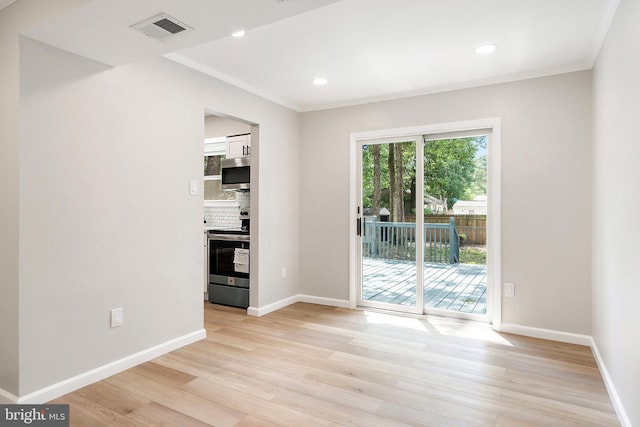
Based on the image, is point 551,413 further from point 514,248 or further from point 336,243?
point 336,243

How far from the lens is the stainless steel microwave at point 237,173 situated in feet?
14.4


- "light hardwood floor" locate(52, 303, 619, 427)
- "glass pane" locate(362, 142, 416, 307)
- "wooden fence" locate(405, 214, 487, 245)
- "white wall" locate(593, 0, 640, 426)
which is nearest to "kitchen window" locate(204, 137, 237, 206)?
"glass pane" locate(362, 142, 416, 307)

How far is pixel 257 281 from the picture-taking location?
408 centimetres

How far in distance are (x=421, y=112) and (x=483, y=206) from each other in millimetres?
Answer: 1150

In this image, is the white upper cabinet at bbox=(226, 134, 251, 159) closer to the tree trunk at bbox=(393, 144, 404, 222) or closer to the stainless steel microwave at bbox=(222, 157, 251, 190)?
the stainless steel microwave at bbox=(222, 157, 251, 190)

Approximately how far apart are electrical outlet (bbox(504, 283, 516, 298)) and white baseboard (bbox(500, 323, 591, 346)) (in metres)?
0.27

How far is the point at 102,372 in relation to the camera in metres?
2.55

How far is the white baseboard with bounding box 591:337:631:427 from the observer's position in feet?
6.52

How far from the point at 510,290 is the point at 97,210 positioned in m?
3.48

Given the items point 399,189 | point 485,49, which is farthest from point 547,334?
point 485,49

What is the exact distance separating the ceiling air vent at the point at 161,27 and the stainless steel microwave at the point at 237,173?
2.30m

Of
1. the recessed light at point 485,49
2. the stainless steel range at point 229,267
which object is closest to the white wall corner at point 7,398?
the stainless steel range at point 229,267

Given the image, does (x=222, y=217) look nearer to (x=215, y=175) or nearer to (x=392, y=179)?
(x=215, y=175)

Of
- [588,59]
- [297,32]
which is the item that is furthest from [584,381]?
[297,32]
